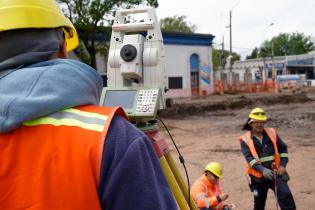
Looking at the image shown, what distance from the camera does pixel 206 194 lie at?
491cm

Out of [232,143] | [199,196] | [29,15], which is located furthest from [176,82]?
[29,15]

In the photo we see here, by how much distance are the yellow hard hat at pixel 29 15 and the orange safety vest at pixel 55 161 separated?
255mm

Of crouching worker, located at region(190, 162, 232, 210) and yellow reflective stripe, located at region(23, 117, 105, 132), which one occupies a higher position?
yellow reflective stripe, located at region(23, 117, 105, 132)

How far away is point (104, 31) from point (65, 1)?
98.4 inches

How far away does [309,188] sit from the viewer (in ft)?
22.0

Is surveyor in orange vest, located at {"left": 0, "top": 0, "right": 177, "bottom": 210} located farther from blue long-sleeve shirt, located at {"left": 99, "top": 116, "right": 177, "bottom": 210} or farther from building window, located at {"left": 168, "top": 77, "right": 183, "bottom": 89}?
building window, located at {"left": 168, "top": 77, "right": 183, "bottom": 89}

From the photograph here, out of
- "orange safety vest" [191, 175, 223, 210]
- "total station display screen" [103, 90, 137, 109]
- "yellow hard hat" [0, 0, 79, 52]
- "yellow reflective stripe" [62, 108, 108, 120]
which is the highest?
"yellow hard hat" [0, 0, 79, 52]

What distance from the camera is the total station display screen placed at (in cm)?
257

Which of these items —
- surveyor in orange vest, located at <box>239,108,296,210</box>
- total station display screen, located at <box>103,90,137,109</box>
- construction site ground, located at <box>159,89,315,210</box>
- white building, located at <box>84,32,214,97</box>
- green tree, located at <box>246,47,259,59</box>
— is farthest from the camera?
green tree, located at <box>246,47,259,59</box>

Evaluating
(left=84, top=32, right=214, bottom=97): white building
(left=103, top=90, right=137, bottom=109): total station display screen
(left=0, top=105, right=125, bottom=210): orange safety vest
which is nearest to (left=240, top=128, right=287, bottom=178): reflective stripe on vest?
(left=103, top=90, right=137, bottom=109): total station display screen

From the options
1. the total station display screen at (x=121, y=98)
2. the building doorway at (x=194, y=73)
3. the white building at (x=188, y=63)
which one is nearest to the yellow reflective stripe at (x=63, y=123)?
the total station display screen at (x=121, y=98)

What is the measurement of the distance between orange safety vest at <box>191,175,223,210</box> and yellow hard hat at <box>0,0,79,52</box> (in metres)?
3.87

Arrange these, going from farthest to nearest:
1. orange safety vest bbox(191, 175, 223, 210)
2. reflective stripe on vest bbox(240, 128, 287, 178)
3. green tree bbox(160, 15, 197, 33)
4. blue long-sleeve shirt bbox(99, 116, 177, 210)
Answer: green tree bbox(160, 15, 197, 33) → reflective stripe on vest bbox(240, 128, 287, 178) → orange safety vest bbox(191, 175, 223, 210) → blue long-sleeve shirt bbox(99, 116, 177, 210)

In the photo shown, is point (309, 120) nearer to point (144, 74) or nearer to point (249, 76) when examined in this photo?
point (144, 74)
